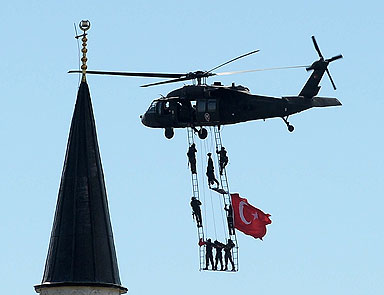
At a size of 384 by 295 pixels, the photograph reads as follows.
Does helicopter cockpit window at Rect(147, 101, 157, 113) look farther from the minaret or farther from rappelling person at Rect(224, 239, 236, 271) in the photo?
the minaret

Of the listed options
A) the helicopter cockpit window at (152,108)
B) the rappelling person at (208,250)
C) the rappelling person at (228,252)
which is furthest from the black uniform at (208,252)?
the helicopter cockpit window at (152,108)

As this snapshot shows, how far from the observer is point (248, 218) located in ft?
279

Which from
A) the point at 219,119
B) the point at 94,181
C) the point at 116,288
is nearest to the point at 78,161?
the point at 94,181

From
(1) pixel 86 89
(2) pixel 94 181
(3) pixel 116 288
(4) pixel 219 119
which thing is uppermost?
(4) pixel 219 119

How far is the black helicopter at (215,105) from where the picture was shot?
86812 millimetres

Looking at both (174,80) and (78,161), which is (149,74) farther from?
(78,161)

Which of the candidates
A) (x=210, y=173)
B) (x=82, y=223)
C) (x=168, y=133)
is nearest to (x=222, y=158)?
(x=210, y=173)

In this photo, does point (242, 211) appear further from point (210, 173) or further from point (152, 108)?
point (152, 108)

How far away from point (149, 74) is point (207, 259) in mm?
11528

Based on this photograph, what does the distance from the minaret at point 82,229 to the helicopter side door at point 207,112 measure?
801 inches

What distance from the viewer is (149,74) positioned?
277 ft

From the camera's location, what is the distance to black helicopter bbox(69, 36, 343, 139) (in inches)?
3418

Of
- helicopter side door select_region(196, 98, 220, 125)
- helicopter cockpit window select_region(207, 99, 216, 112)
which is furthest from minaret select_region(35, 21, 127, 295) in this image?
helicopter cockpit window select_region(207, 99, 216, 112)

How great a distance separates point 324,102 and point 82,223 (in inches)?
1139
